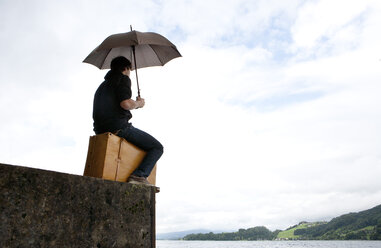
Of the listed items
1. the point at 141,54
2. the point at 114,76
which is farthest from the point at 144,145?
the point at 141,54

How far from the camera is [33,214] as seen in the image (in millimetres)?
2475

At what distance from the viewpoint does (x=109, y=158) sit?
12.5ft

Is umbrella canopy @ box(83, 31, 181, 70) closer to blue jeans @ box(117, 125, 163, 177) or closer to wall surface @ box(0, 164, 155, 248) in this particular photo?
blue jeans @ box(117, 125, 163, 177)

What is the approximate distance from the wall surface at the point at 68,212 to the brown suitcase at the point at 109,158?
46 centimetres

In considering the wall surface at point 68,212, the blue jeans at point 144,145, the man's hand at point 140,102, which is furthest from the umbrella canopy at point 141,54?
the wall surface at point 68,212

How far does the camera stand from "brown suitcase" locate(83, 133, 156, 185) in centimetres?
374

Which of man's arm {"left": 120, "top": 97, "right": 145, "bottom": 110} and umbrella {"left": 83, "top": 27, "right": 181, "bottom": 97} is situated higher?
umbrella {"left": 83, "top": 27, "right": 181, "bottom": 97}

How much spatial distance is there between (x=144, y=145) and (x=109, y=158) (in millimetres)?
725

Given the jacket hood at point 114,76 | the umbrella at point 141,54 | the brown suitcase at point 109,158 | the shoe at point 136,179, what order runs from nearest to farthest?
the brown suitcase at point 109,158, the shoe at point 136,179, the jacket hood at point 114,76, the umbrella at point 141,54

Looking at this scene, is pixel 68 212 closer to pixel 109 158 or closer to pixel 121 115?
pixel 109 158

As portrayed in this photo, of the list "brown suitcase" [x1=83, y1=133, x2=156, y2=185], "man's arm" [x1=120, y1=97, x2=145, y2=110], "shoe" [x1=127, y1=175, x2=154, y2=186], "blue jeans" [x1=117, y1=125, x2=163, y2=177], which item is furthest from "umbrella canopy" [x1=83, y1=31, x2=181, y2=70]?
A: "shoe" [x1=127, y1=175, x2=154, y2=186]

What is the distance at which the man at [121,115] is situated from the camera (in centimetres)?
421

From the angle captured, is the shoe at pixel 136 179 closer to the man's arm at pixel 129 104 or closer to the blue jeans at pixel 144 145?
the blue jeans at pixel 144 145

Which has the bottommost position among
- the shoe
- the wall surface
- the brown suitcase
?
the wall surface
